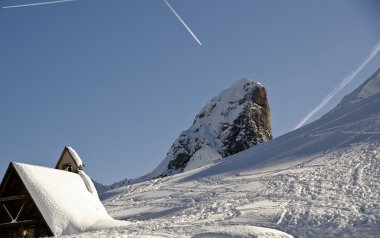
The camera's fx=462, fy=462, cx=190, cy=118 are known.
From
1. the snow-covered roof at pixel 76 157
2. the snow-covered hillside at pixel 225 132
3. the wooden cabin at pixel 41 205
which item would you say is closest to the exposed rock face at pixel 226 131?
the snow-covered hillside at pixel 225 132

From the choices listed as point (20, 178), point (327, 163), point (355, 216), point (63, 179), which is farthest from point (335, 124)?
point (20, 178)

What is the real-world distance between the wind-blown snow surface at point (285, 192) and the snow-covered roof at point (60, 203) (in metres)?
2.15

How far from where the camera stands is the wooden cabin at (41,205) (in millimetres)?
20078

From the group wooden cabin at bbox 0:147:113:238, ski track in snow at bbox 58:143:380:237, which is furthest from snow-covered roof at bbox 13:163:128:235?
ski track in snow at bbox 58:143:380:237

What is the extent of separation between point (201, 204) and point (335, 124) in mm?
21515

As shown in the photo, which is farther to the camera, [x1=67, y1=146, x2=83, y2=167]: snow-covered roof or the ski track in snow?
[x1=67, y1=146, x2=83, y2=167]: snow-covered roof

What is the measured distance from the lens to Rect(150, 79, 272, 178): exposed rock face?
295 feet

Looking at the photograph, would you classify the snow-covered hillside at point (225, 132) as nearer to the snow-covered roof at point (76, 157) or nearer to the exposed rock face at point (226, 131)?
the exposed rock face at point (226, 131)

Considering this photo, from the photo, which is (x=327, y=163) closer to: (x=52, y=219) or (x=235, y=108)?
(x=52, y=219)

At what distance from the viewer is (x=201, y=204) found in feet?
82.6

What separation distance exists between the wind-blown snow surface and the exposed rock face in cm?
4328

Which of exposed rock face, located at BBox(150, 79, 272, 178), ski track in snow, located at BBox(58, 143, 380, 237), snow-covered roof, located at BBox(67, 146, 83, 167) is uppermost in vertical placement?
exposed rock face, located at BBox(150, 79, 272, 178)

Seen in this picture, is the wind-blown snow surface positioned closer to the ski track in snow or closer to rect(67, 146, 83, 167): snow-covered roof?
the ski track in snow

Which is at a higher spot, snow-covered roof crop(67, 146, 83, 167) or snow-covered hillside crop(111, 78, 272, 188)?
snow-covered hillside crop(111, 78, 272, 188)
